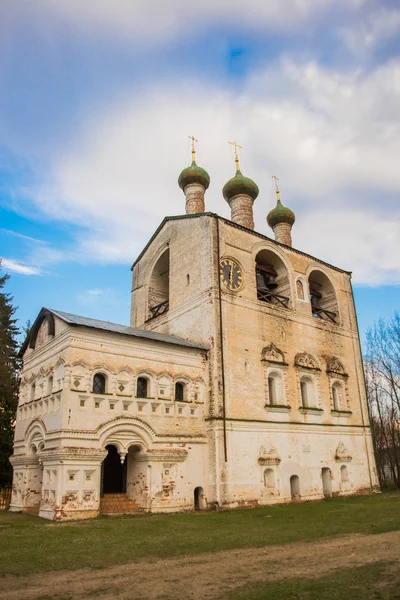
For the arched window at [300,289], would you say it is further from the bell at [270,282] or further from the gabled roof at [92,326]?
the gabled roof at [92,326]

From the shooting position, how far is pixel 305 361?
2059cm

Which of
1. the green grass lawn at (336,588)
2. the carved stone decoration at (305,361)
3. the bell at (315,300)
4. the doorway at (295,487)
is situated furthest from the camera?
the bell at (315,300)

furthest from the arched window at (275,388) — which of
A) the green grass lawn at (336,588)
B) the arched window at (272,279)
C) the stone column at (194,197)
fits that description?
the green grass lawn at (336,588)

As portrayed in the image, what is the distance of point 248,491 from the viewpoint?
54.0 ft

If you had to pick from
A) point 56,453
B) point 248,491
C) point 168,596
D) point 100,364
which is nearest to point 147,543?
point 168,596

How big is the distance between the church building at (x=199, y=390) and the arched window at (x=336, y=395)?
64 millimetres

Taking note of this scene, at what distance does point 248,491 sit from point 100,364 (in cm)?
679

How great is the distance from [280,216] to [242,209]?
332 centimetres

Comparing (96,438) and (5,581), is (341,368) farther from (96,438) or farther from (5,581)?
(5,581)

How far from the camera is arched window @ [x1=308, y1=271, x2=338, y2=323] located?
2403 centimetres

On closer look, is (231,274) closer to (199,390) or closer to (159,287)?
(199,390)

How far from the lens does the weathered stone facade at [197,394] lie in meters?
14.5

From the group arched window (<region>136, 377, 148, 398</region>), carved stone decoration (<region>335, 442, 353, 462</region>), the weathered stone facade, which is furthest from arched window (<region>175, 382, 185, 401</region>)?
carved stone decoration (<region>335, 442, 353, 462</region>)

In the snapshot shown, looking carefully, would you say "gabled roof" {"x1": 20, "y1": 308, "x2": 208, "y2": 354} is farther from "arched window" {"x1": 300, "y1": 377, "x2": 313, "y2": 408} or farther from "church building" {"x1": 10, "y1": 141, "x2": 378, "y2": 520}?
"arched window" {"x1": 300, "y1": 377, "x2": 313, "y2": 408}
